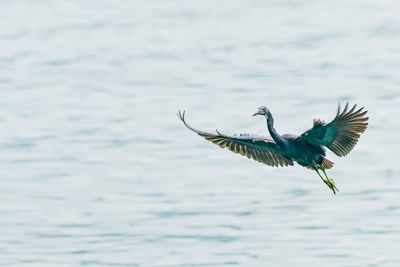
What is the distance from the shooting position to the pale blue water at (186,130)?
31.4 meters

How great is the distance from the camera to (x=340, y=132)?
1720cm

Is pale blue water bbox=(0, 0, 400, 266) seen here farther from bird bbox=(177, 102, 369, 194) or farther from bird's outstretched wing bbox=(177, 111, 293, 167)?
bird bbox=(177, 102, 369, 194)

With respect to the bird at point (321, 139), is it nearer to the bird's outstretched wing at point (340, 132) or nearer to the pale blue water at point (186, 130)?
the bird's outstretched wing at point (340, 132)

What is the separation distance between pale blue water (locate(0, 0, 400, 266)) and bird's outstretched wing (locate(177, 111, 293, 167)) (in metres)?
10.7

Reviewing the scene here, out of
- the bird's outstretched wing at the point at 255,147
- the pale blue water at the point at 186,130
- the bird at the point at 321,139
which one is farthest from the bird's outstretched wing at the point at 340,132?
the pale blue water at the point at 186,130

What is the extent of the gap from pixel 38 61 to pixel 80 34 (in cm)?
384

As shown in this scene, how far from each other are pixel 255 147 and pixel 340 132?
1.77 metres

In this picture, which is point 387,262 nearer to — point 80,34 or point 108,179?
point 108,179

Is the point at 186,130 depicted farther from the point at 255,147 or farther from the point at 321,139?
the point at 321,139

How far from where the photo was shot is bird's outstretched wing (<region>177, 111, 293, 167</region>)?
18016 millimetres

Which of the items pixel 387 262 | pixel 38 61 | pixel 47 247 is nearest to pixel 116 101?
pixel 38 61

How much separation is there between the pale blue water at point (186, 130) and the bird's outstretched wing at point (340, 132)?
12156 millimetres

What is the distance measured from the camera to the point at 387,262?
29203 millimetres

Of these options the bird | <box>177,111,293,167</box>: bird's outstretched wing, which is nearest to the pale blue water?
<box>177,111,293,167</box>: bird's outstretched wing
